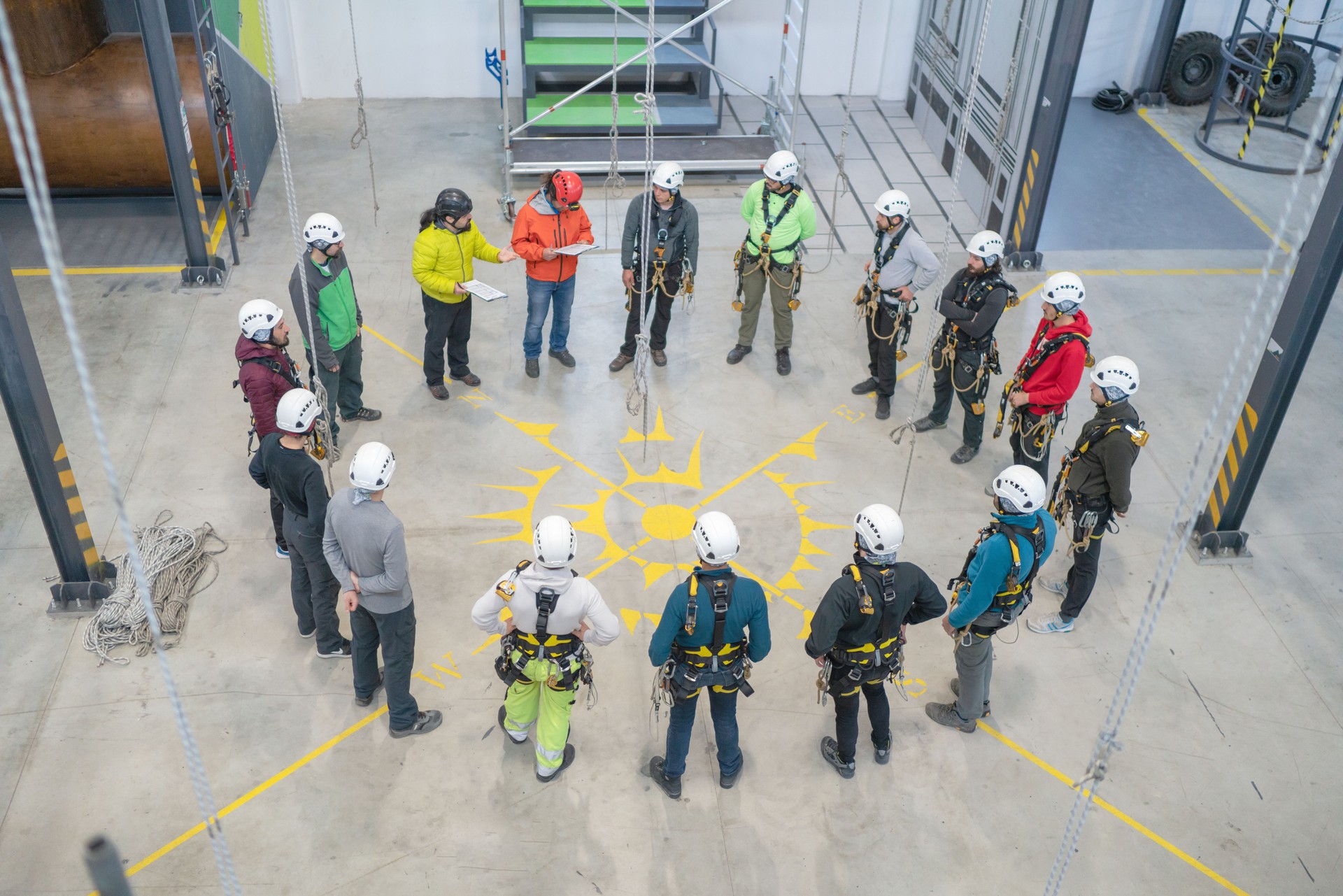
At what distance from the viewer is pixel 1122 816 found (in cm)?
568

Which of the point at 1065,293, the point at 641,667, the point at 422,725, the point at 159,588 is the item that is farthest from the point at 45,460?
the point at 1065,293

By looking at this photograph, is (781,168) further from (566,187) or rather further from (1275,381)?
(1275,381)

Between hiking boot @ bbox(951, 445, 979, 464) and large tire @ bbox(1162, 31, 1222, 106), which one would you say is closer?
hiking boot @ bbox(951, 445, 979, 464)

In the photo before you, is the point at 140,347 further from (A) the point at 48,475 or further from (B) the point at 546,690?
(B) the point at 546,690

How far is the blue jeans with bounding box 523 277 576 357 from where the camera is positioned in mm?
8391

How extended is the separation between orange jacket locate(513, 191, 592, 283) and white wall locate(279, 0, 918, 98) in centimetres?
606

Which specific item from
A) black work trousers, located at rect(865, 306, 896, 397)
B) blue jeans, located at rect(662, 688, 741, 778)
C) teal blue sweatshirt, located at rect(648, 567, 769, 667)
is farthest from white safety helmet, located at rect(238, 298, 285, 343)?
black work trousers, located at rect(865, 306, 896, 397)

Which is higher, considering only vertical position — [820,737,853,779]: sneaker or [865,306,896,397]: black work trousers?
[865,306,896,397]: black work trousers

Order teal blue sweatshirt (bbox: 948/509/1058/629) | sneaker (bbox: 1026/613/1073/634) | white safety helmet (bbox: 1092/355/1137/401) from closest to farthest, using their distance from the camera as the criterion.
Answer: teal blue sweatshirt (bbox: 948/509/1058/629)
white safety helmet (bbox: 1092/355/1137/401)
sneaker (bbox: 1026/613/1073/634)

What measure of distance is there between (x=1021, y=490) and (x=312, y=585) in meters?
3.73

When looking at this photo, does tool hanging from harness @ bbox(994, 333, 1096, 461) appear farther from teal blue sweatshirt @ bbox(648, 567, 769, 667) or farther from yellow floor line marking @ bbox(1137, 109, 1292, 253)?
yellow floor line marking @ bbox(1137, 109, 1292, 253)

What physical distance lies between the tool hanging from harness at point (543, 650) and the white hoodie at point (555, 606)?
25mm

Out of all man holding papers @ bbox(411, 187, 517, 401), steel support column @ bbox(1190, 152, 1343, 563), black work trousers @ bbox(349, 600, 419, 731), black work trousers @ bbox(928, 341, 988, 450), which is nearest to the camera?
black work trousers @ bbox(349, 600, 419, 731)

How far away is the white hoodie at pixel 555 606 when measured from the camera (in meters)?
4.96
